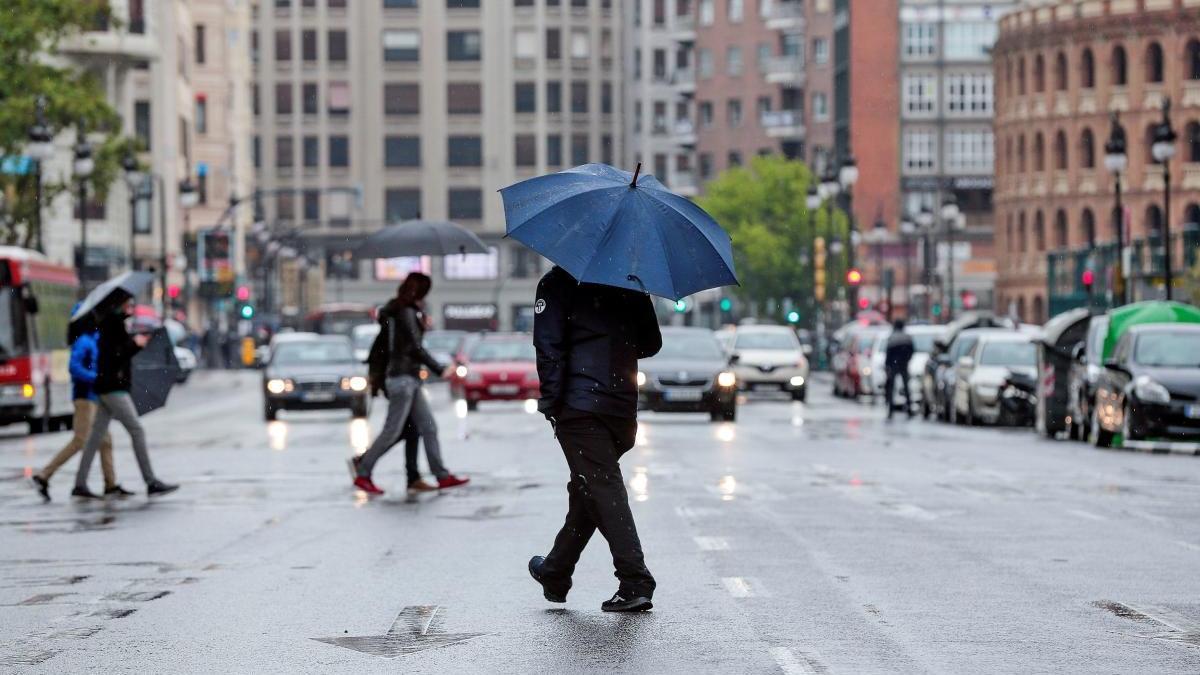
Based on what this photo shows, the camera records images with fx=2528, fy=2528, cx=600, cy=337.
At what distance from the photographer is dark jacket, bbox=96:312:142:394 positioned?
2066 centimetres

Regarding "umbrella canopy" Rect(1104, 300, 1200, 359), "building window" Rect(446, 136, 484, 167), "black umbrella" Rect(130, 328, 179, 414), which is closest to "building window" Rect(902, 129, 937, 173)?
"building window" Rect(446, 136, 484, 167)

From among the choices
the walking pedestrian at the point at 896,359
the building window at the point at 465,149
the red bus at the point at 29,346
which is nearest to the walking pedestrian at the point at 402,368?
the red bus at the point at 29,346

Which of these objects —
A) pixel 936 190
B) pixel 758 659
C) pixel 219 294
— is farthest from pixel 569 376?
pixel 936 190

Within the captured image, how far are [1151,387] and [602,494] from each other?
2010 cm

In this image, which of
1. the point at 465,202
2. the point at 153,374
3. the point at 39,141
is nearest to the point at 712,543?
the point at 153,374

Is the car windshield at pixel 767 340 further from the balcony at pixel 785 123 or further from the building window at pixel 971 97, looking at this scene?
the balcony at pixel 785 123

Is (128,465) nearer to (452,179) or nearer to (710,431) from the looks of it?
(710,431)

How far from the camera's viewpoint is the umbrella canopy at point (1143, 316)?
110 feet

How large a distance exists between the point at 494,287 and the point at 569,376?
139 meters

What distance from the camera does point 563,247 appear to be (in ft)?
37.5

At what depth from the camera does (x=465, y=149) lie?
15088 centimetres

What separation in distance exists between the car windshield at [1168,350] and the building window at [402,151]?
121 meters

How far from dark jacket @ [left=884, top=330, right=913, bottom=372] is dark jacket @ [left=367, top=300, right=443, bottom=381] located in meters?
23.3

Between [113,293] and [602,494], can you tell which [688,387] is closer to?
[113,293]
